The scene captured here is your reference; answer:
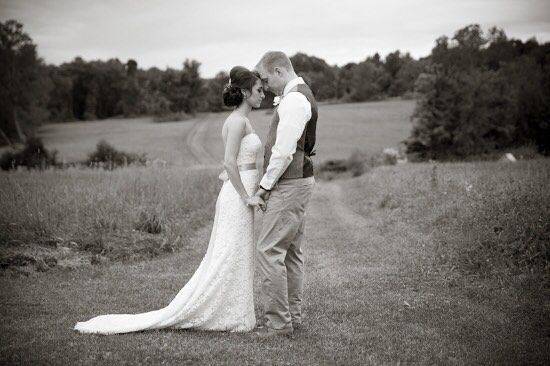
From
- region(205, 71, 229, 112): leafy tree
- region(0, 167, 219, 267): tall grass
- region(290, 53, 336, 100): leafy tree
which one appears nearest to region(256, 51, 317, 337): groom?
region(0, 167, 219, 267): tall grass

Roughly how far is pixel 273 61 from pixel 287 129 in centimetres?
82

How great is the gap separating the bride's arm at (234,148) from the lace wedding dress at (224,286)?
4.2 inches

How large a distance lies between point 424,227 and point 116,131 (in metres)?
53.9

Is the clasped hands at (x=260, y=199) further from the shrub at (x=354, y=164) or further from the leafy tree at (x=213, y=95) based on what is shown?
the leafy tree at (x=213, y=95)

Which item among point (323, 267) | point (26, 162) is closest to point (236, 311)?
point (323, 267)

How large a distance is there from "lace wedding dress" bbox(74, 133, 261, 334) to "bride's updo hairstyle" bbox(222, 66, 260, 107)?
1.49 feet

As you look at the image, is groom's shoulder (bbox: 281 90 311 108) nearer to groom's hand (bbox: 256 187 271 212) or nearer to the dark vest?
the dark vest

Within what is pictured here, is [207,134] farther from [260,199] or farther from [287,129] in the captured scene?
[287,129]

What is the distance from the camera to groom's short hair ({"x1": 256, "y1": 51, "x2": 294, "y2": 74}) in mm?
5266

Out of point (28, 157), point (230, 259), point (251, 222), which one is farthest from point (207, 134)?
point (230, 259)

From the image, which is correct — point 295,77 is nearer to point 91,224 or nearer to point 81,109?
point 91,224

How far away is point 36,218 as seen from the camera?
980cm

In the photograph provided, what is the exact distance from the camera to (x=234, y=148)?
17.8ft

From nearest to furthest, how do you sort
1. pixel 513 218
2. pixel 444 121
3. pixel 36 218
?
pixel 513 218
pixel 36 218
pixel 444 121
